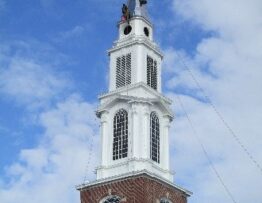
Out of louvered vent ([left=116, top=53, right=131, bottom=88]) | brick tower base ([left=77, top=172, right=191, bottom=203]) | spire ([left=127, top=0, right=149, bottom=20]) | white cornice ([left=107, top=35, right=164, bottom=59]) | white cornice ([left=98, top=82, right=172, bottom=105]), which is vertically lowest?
brick tower base ([left=77, top=172, right=191, bottom=203])

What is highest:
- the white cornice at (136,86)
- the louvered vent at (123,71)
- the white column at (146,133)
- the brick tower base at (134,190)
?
the louvered vent at (123,71)

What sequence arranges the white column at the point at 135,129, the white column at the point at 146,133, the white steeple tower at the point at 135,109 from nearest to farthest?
the white column at the point at 135,129
the white column at the point at 146,133
the white steeple tower at the point at 135,109

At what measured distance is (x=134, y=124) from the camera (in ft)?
238

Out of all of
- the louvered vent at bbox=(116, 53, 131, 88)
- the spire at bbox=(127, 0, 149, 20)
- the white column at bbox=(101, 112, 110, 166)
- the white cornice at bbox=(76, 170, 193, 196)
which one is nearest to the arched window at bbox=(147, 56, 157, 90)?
the louvered vent at bbox=(116, 53, 131, 88)

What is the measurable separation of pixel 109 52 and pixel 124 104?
300 inches

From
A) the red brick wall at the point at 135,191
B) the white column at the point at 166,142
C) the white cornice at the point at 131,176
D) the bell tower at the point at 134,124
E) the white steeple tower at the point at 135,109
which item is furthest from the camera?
the white column at the point at 166,142

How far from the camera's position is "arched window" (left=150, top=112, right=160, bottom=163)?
72.9 metres

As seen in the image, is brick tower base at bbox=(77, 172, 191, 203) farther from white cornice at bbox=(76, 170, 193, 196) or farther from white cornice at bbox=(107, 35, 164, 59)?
white cornice at bbox=(107, 35, 164, 59)

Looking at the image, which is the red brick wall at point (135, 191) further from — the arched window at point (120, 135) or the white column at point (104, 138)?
the arched window at point (120, 135)

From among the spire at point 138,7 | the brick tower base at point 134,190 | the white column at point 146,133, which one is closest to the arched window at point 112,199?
the brick tower base at point 134,190

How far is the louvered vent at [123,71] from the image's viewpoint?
7650cm

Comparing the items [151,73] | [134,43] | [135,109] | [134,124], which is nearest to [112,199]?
[134,124]

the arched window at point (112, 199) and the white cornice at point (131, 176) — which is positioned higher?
the white cornice at point (131, 176)

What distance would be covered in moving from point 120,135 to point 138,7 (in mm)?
17278
